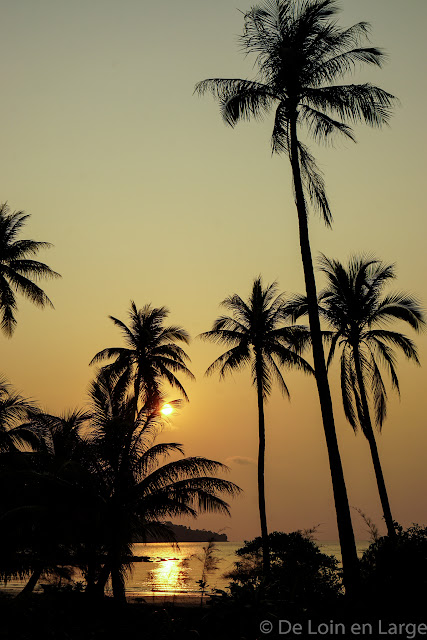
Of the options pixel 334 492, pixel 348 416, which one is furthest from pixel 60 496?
pixel 348 416

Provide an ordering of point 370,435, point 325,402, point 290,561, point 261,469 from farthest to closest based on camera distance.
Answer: point 261,469 → point 290,561 → point 370,435 → point 325,402

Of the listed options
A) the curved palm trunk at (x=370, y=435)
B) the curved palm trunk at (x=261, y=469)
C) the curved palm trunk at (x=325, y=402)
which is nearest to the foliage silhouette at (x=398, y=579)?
the curved palm trunk at (x=325, y=402)

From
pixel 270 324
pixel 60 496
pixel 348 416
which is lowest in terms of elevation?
pixel 60 496

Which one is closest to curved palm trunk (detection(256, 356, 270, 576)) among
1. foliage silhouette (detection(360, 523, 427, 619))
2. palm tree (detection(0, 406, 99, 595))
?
palm tree (detection(0, 406, 99, 595))

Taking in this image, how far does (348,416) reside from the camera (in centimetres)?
2475

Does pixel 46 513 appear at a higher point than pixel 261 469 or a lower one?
lower

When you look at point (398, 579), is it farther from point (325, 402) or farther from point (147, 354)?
point (147, 354)

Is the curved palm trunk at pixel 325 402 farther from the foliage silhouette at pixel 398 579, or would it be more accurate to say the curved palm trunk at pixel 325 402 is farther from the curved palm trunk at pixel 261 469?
the curved palm trunk at pixel 261 469

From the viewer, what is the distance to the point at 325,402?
49.4 feet

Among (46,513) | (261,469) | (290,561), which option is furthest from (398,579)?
(261,469)

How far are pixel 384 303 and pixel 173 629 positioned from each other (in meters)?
18.5

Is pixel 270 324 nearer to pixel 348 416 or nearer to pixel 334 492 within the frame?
pixel 348 416

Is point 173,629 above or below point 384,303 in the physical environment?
below

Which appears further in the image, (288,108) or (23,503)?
(23,503)
